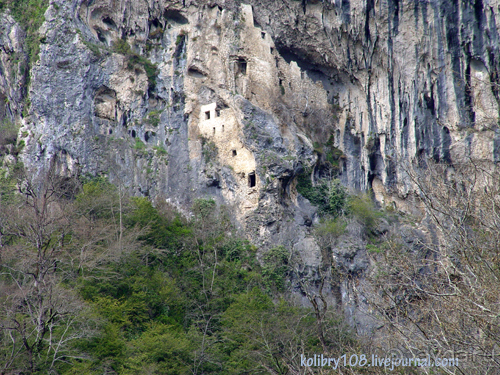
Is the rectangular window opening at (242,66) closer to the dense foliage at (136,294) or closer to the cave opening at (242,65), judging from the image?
the cave opening at (242,65)

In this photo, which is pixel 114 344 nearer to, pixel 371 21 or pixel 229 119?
pixel 229 119

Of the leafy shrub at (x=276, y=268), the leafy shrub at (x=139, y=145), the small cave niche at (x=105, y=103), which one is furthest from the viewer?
the small cave niche at (x=105, y=103)

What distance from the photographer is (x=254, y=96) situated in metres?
32.0

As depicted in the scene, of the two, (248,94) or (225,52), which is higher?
(225,52)

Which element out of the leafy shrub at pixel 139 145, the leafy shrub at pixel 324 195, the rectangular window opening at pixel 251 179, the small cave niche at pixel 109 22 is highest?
the small cave niche at pixel 109 22

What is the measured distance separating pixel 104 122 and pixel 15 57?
22.4ft

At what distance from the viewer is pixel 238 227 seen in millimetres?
28953

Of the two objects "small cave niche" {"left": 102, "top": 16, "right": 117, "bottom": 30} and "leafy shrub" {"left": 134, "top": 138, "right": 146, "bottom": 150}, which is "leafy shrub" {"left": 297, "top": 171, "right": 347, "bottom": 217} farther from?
"small cave niche" {"left": 102, "top": 16, "right": 117, "bottom": 30}

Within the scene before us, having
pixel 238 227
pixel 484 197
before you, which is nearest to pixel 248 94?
pixel 238 227

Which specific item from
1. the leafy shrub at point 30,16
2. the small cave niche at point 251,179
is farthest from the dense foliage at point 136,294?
the leafy shrub at point 30,16

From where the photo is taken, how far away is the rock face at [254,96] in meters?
29.4

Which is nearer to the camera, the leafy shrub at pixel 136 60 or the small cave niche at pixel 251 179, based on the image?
the small cave niche at pixel 251 179

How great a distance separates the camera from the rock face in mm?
29375

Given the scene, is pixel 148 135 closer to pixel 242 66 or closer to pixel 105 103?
pixel 105 103
